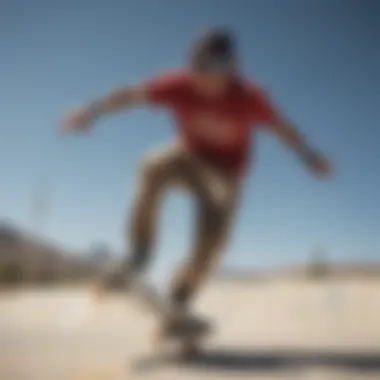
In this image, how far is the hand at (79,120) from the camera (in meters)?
1.77

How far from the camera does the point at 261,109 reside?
180 cm

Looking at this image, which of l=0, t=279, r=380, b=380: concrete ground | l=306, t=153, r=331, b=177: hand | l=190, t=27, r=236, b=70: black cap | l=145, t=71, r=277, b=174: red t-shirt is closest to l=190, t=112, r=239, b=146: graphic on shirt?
l=145, t=71, r=277, b=174: red t-shirt

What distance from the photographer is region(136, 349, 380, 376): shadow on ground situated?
1.55 metres

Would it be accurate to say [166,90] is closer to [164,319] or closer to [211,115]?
[211,115]

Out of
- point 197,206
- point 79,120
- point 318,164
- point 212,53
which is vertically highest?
point 212,53

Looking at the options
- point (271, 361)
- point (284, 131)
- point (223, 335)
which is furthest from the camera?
point (284, 131)

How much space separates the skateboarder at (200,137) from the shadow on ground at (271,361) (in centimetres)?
16

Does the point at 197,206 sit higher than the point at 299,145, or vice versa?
the point at 299,145

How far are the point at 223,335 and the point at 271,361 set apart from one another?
0.18m

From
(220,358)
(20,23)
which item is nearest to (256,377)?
(220,358)

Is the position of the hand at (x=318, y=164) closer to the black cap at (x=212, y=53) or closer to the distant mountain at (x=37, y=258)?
the black cap at (x=212, y=53)

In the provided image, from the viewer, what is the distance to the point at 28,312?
1.88m

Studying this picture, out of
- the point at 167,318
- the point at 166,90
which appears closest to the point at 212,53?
the point at 166,90

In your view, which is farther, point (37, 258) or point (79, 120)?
point (37, 258)
